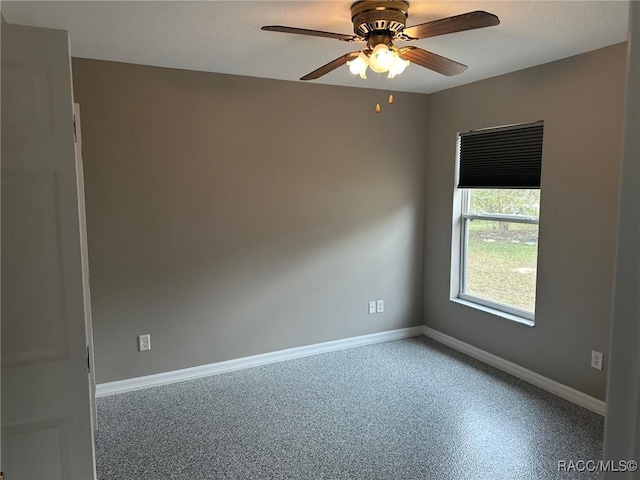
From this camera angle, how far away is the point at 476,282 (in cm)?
426

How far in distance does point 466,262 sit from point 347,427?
6.91 ft

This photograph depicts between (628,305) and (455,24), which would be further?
(455,24)

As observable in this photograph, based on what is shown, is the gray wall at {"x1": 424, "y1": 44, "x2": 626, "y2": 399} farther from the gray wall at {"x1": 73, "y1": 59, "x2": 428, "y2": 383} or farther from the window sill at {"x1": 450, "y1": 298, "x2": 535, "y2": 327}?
the gray wall at {"x1": 73, "y1": 59, "x2": 428, "y2": 383}

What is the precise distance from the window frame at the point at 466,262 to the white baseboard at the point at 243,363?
712mm

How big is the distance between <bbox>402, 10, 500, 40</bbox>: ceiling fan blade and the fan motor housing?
2.7 inches

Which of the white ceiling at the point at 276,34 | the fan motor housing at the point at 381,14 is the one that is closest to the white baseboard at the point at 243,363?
the white ceiling at the point at 276,34

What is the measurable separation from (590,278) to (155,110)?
3.36 metres

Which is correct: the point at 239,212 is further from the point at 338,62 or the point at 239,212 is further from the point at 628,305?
the point at 628,305

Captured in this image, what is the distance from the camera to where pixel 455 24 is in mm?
1966

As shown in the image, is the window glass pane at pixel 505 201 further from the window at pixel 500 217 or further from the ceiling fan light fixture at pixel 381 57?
the ceiling fan light fixture at pixel 381 57

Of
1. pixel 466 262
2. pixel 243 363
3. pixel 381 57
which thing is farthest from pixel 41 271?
pixel 466 262

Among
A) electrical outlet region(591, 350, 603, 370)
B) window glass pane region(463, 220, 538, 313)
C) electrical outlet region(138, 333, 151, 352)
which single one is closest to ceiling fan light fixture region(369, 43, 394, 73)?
window glass pane region(463, 220, 538, 313)

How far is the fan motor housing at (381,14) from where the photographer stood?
217 centimetres

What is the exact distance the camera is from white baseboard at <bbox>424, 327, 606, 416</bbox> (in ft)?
10.4
